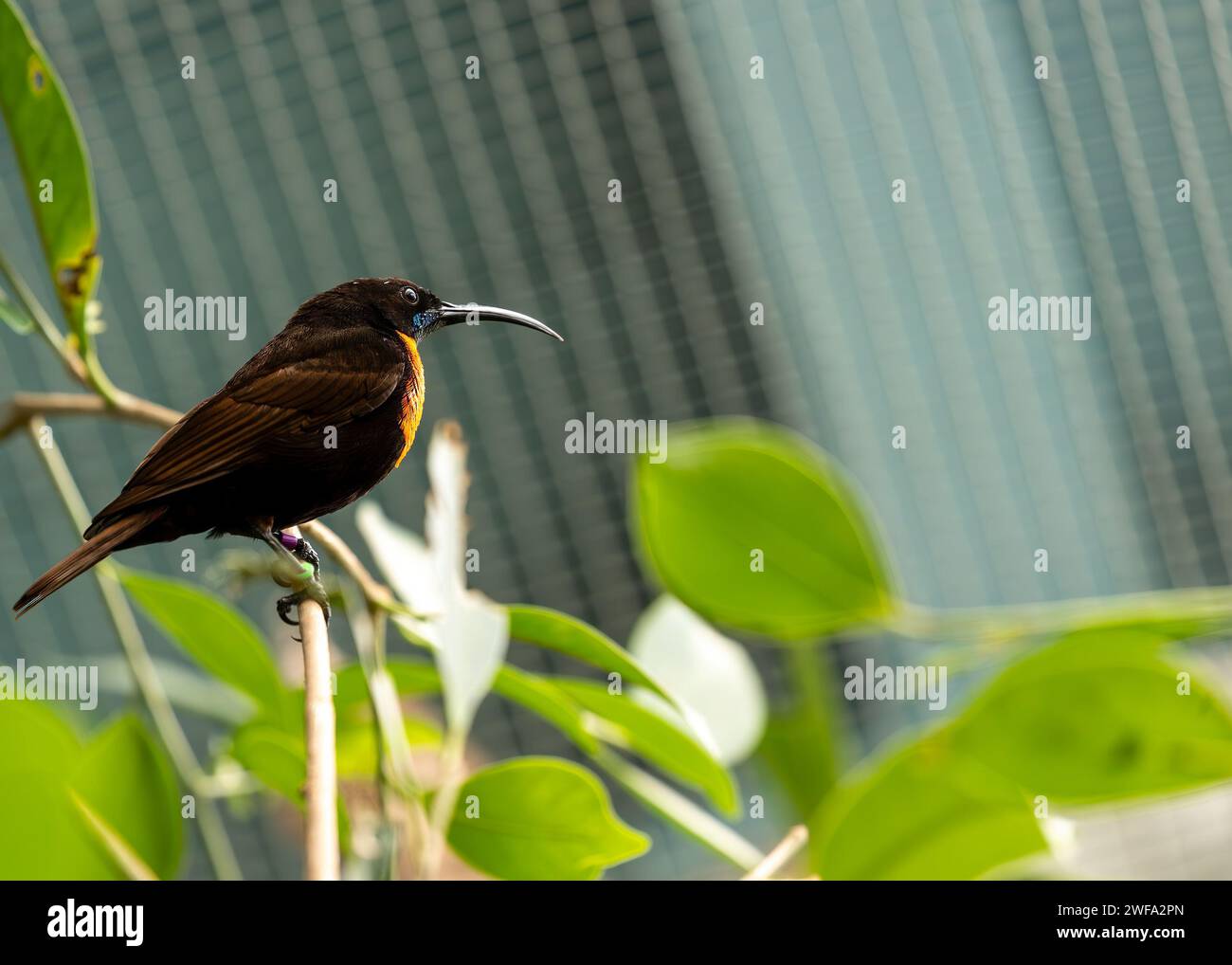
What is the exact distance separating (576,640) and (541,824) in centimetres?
6

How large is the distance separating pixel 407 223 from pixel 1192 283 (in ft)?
3.46

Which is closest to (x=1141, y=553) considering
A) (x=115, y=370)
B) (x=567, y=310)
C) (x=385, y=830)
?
(x=567, y=310)

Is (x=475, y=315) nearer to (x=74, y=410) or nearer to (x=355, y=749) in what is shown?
(x=74, y=410)

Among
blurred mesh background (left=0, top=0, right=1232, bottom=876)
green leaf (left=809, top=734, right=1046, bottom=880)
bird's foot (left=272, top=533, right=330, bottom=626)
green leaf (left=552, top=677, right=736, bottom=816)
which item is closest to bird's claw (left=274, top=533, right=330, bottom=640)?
bird's foot (left=272, top=533, right=330, bottom=626)

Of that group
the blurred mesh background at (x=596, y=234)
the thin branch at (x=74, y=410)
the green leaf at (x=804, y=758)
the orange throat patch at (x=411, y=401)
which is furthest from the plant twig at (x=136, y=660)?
the blurred mesh background at (x=596, y=234)

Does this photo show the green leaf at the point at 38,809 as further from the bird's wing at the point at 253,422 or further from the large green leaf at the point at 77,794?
the bird's wing at the point at 253,422

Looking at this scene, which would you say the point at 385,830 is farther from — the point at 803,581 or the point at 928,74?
Result: the point at 928,74

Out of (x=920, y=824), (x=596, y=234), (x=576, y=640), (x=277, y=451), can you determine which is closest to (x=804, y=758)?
(x=920, y=824)

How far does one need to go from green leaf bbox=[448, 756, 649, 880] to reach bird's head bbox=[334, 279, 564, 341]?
0.13 meters

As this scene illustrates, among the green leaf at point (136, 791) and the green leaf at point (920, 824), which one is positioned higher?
the green leaf at point (136, 791)

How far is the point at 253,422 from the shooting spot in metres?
0.28

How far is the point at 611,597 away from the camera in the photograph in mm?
1725

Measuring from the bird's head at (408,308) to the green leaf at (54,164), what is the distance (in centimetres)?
7

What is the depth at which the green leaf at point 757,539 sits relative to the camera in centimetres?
45
